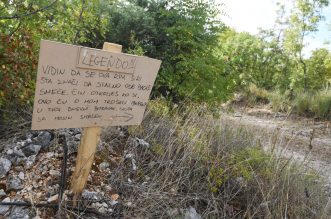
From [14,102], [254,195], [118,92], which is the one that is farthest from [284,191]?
[14,102]

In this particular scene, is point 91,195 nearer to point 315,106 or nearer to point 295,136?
point 295,136

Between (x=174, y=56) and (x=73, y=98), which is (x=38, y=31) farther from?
(x=174, y=56)

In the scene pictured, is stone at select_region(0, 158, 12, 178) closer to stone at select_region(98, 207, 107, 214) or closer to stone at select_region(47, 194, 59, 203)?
stone at select_region(47, 194, 59, 203)

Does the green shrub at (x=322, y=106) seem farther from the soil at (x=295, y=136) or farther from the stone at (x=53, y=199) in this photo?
the stone at (x=53, y=199)

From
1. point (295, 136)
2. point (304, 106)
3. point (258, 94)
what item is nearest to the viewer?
point (295, 136)

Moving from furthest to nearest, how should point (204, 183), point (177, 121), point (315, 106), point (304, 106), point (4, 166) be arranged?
point (304, 106), point (315, 106), point (177, 121), point (204, 183), point (4, 166)

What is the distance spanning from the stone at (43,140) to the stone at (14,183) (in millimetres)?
417

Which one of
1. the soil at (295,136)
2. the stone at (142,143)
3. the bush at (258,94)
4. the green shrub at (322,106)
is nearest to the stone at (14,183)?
the stone at (142,143)

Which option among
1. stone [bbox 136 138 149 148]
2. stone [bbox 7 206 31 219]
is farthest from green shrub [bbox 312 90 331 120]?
stone [bbox 7 206 31 219]

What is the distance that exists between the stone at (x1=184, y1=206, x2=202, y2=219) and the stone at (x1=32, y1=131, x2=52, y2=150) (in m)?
1.28

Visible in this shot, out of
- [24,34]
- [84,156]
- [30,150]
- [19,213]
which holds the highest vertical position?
[24,34]

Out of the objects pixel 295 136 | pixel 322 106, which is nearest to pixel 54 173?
pixel 295 136

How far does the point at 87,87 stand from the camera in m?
2.12

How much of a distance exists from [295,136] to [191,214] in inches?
86.4
